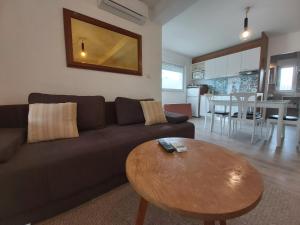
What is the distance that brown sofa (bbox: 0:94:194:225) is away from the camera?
0.85m

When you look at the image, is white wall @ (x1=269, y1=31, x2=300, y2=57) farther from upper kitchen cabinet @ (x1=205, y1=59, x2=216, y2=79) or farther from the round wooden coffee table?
the round wooden coffee table

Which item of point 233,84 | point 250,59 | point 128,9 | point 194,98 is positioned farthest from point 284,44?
point 128,9

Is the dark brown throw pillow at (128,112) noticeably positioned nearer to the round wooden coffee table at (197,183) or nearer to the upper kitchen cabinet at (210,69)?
the round wooden coffee table at (197,183)

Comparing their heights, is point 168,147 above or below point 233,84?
below

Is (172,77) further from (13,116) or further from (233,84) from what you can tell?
(13,116)

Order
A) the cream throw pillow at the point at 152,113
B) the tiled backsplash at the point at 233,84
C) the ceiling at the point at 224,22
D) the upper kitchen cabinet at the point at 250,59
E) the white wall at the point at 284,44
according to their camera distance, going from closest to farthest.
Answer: the cream throw pillow at the point at 152,113 → the ceiling at the point at 224,22 → the white wall at the point at 284,44 → the upper kitchen cabinet at the point at 250,59 → the tiled backsplash at the point at 233,84

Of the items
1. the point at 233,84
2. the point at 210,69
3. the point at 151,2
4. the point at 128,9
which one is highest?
the point at 151,2

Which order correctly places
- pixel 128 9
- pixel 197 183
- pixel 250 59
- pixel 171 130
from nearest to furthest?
1. pixel 197 183
2. pixel 171 130
3. pixel 128 9
4. pixel 250 59

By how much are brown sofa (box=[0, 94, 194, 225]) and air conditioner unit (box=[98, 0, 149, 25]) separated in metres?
1.45

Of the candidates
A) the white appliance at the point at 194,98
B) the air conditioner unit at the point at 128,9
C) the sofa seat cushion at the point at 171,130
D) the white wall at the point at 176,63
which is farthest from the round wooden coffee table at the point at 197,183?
the white appliance at the point at 194,98

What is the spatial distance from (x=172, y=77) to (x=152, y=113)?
11.6 feet

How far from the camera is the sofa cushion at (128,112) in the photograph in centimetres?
200

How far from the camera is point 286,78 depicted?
12.8 feet

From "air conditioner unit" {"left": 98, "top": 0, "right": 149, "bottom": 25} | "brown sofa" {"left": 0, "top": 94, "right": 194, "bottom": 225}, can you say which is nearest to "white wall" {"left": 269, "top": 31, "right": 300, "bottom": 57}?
"air conditioner unit" {"left": 98, "top": 0, "right": 149, "bottom": 25}
